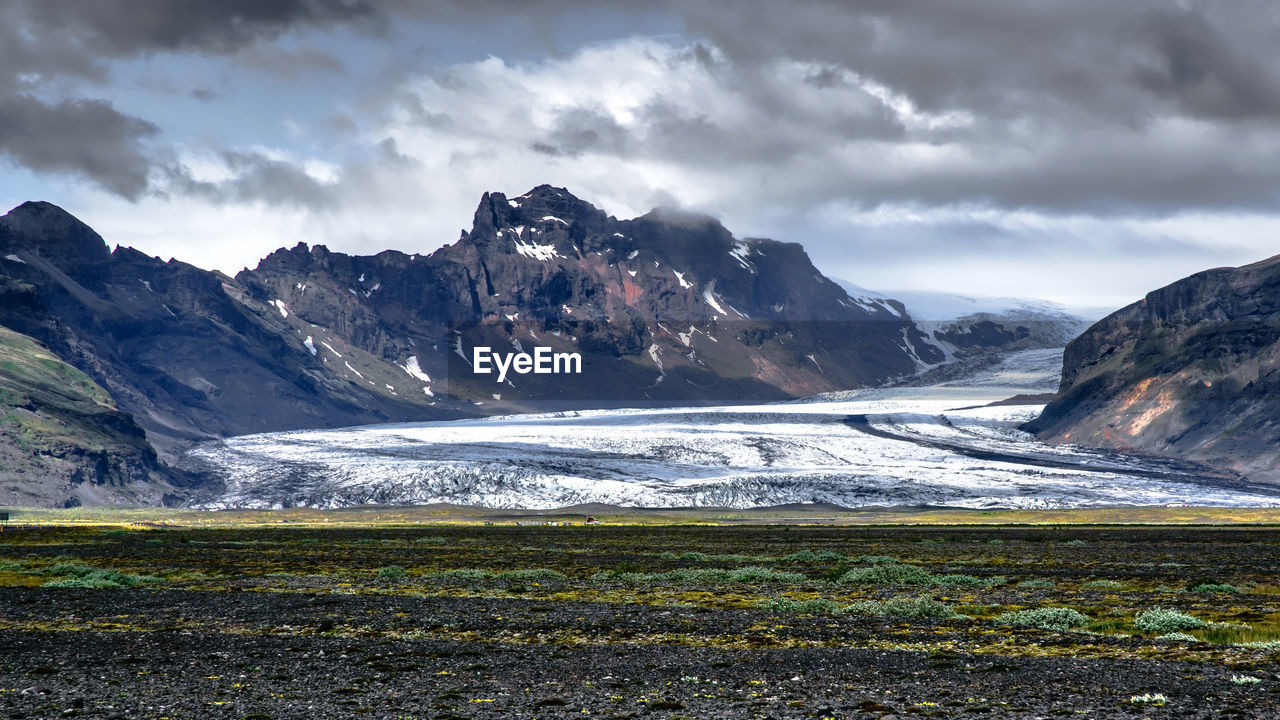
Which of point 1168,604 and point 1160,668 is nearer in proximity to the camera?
point 1160,668

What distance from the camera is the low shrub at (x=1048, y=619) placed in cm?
2755

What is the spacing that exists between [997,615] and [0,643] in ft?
79.0

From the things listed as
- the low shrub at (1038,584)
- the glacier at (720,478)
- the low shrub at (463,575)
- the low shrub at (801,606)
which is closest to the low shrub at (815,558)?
the low shrub at (1038,584)

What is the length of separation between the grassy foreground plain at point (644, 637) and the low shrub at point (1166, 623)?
66 mm

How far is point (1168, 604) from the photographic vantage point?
32.1 m

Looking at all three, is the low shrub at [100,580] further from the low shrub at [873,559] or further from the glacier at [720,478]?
the glacier at [720,478]

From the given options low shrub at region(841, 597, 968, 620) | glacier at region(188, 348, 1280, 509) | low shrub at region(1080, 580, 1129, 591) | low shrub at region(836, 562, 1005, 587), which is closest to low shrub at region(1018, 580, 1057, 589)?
low shrub at region(836, 562, 1005, 587)

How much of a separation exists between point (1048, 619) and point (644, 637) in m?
9.96

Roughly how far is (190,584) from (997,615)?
2781 cm

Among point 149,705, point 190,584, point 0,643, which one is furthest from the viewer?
point 190,584

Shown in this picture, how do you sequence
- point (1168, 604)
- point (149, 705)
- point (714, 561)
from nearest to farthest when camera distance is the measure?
1. point (149, 705)
2. point (1168, 604)
3. point (714, 561)

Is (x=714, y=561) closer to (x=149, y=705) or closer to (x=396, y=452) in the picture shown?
(x=149, y=705)

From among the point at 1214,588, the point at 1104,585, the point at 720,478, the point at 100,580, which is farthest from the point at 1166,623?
the point at 720,478

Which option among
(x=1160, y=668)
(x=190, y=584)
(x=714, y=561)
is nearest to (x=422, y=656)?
(x=1160, y=668)
